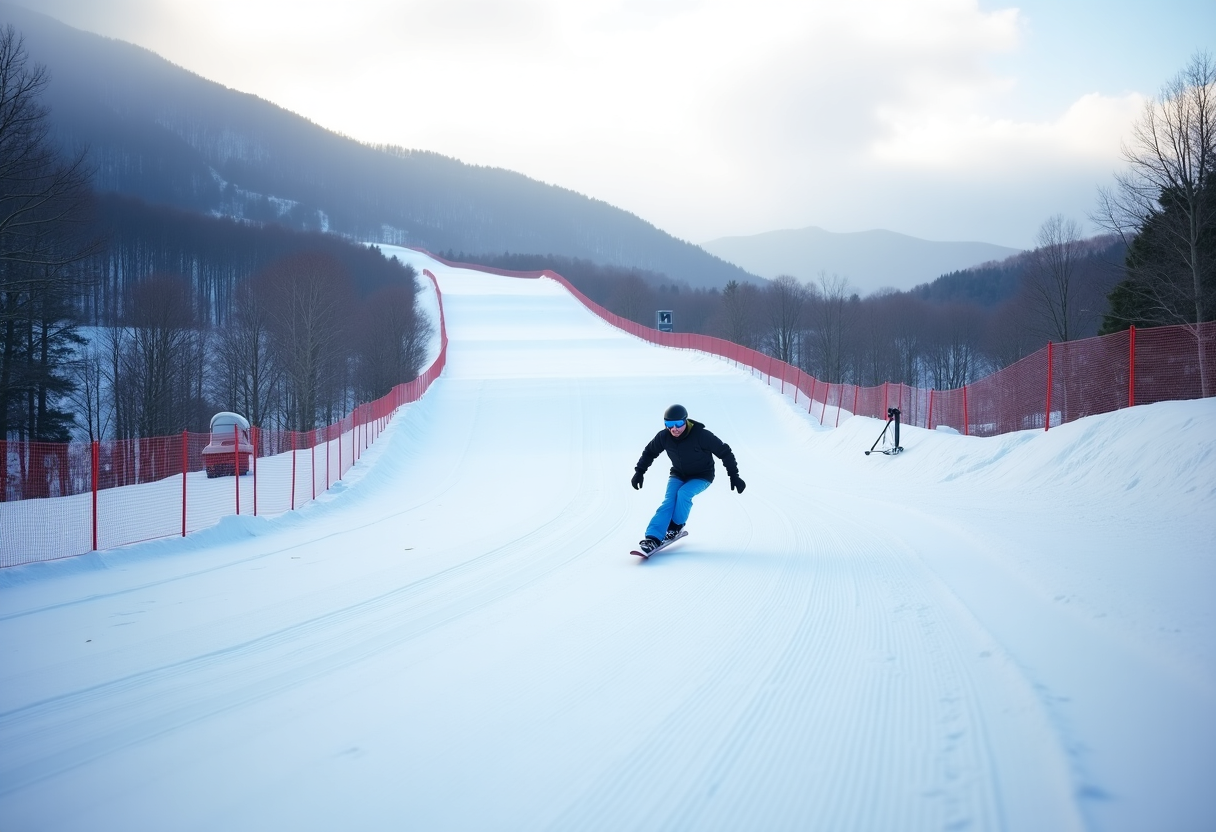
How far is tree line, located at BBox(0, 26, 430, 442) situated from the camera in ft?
70.4

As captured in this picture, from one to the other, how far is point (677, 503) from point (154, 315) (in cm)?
4972

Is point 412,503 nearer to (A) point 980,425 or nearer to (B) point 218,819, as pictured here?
(B) point 218,819

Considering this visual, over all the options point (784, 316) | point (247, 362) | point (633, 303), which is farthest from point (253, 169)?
point (784, 316)

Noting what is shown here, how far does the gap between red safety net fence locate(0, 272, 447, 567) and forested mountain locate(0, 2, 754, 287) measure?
450ft

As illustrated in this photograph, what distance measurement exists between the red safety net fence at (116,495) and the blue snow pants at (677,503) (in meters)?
6.97

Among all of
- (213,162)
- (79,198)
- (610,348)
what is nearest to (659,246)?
(213,162)

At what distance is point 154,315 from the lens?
46406mm

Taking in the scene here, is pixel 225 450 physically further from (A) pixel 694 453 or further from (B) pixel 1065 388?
(B) pixel 1065 388

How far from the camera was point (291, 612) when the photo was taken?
614 centimetres

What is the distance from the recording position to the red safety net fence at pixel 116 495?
1009 centimetres

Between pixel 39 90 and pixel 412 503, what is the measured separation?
1728cm

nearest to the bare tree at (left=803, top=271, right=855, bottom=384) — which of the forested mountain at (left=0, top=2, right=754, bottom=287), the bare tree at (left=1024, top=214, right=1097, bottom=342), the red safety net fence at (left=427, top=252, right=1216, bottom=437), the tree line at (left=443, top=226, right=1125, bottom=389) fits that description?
the tree line at (left=443, top=226, right=1125, bottom=389)

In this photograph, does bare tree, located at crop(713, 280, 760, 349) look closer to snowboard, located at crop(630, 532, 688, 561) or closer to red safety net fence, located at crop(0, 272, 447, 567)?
red safety net fence, located at crop(0, 272, 447, 567)

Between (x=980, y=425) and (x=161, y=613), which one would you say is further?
(x=980, y=425)
